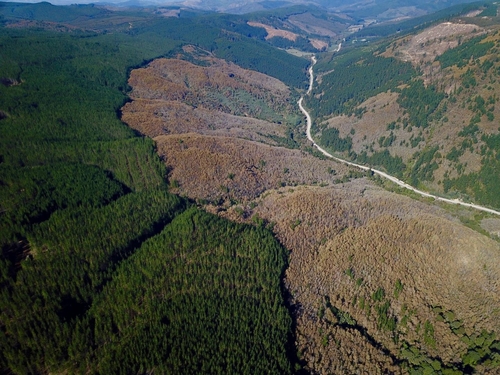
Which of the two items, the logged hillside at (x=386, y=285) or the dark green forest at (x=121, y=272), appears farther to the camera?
the logged hillside at (x=386, y=285)

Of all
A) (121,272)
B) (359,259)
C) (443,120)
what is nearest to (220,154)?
(121,272)

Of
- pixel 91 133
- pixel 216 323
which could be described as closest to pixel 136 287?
pixel 216 323

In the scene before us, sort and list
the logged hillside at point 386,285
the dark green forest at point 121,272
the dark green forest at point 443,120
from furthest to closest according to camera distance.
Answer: the dark green forest at point 443,120 < the logged hillside at point 386,285 < the dark green forest at point 121,272

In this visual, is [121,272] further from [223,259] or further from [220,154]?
[220,154]

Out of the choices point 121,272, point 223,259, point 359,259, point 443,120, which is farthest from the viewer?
point 443,120

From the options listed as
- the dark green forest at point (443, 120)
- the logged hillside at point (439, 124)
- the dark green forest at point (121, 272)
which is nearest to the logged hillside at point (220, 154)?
the dark green forest at point (121, 272)

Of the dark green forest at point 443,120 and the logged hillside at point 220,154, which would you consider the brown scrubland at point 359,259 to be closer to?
the logged hillside at point 220,154
